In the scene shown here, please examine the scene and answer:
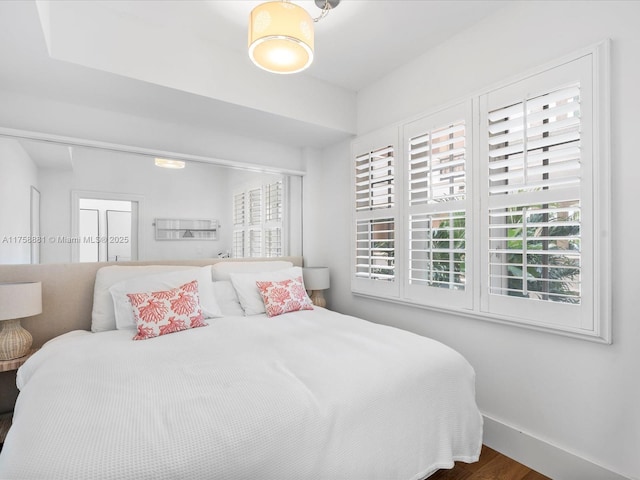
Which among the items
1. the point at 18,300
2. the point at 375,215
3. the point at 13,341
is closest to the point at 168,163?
the point at 18,300

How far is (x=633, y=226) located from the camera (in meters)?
1.54

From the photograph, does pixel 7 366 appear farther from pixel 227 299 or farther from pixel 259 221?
pixel 259 221

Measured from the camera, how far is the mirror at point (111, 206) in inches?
85.8

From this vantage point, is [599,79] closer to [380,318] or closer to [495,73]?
[495,73]

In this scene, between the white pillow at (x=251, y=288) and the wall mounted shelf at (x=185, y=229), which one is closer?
the white pillow at (x=251, y=288)

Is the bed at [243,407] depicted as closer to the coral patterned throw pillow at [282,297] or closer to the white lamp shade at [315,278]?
the coral patterned throw pillow at [282,297]

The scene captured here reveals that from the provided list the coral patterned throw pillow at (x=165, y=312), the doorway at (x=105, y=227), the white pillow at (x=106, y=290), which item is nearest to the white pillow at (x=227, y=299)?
the coral patterned throw pillow at (x=165, y=312)

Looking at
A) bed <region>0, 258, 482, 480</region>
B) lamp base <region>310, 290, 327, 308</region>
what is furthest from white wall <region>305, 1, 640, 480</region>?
lamp base <region>310, 290, 327, 308</region>

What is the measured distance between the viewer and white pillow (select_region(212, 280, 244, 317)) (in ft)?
8.45

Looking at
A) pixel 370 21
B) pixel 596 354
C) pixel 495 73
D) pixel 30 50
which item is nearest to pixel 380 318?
pixel 596 354

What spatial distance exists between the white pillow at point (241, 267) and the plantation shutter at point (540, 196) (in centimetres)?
180

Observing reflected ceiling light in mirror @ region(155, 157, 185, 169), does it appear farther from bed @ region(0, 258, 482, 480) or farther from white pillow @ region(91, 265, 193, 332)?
bed @ region(0, 258, 482, 480)

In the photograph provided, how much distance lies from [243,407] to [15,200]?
215 cm

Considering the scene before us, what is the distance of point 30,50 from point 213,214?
5.10 feet
